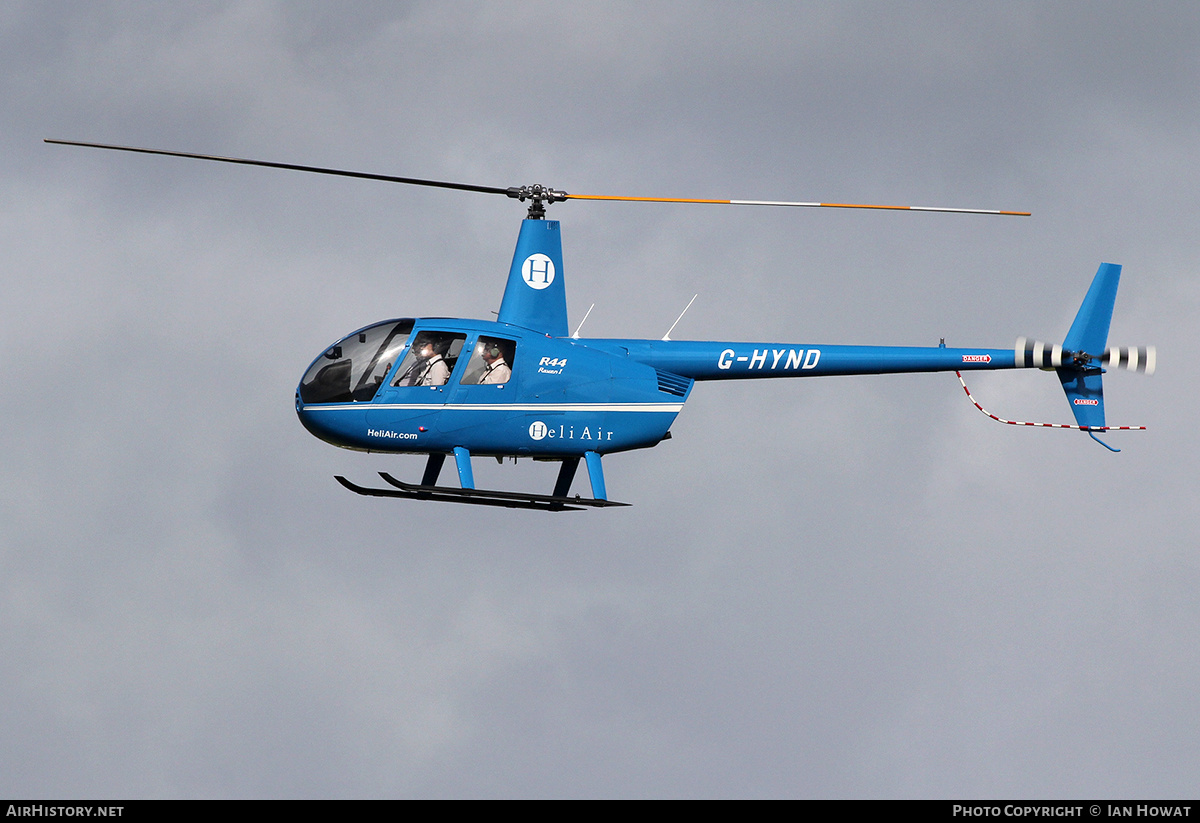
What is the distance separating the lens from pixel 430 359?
27594 millimetres

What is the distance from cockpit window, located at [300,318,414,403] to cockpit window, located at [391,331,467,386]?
222 millimetres

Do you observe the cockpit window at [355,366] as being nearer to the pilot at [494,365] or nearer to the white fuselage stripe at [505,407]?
the white fuselage stripe at [505,407]

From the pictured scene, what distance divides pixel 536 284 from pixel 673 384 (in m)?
2.98

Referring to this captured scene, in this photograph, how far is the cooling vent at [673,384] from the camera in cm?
2911

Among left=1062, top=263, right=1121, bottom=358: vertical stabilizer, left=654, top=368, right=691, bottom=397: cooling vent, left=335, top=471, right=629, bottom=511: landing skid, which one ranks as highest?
left=1062, top=263, right=1121, bottom=358: vertical stabilizer

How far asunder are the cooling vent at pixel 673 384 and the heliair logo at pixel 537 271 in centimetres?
248

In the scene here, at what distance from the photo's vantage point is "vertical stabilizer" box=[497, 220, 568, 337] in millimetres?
28781

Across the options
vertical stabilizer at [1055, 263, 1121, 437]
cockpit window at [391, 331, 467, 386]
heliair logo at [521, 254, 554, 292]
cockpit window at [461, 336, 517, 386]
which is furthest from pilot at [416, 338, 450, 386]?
vertical stabilizer at [1055, 263, 1121, 437]

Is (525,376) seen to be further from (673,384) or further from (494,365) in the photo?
(673,384)

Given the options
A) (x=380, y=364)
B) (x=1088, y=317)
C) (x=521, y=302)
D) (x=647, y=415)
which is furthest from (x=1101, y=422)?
(x=380, y=364)

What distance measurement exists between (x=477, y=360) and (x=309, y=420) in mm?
2940

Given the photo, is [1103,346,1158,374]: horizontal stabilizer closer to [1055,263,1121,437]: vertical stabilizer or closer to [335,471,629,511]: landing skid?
[1055,263,1121,437]: vertical stabilizer

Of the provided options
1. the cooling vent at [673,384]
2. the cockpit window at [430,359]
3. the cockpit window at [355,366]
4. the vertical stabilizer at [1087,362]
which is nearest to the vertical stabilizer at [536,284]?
the cockpit window at [430,359]
